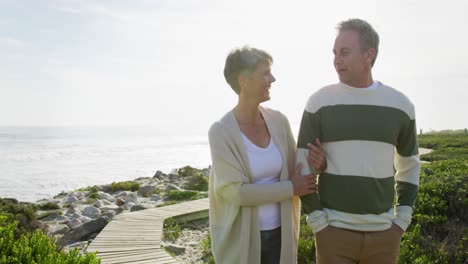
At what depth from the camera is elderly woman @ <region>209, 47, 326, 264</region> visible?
322cm

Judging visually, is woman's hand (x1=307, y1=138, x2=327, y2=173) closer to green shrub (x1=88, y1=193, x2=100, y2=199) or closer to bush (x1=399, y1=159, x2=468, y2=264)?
bush (x1=399, y1=159, x2=468, y2=264)

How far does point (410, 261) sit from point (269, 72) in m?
3.32

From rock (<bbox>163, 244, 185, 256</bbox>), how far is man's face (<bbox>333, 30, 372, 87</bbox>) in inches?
204

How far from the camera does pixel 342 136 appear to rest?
3068 mm

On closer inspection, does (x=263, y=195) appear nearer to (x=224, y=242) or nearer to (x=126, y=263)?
(x=224, y=242)

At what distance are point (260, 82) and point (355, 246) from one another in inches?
51.9

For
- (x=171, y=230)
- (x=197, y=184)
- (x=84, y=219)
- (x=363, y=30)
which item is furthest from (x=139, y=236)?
(x=197, y=184)

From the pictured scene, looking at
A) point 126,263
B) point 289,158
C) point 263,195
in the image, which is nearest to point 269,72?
point 289,158

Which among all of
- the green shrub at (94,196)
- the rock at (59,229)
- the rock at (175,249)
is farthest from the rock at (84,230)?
the green shrub at (94,196)

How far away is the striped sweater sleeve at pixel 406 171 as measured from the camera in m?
3.27

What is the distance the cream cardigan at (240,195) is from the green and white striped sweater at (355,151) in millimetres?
224

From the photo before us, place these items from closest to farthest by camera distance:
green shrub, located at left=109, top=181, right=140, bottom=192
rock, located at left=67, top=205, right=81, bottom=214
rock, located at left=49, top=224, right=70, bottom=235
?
rock, located at left=49, top=224, right=70, bottom=235 < rock, located at left=67, top=205, right=81, bottom=214 < green shrub, located at left=109, top=181, right=140, bottom=192

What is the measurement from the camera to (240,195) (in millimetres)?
3176

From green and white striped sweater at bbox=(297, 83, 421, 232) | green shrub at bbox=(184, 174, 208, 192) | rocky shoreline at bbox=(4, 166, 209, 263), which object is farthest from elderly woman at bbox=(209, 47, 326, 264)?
green shrub at bbox=(184, 174, 208, 192)
